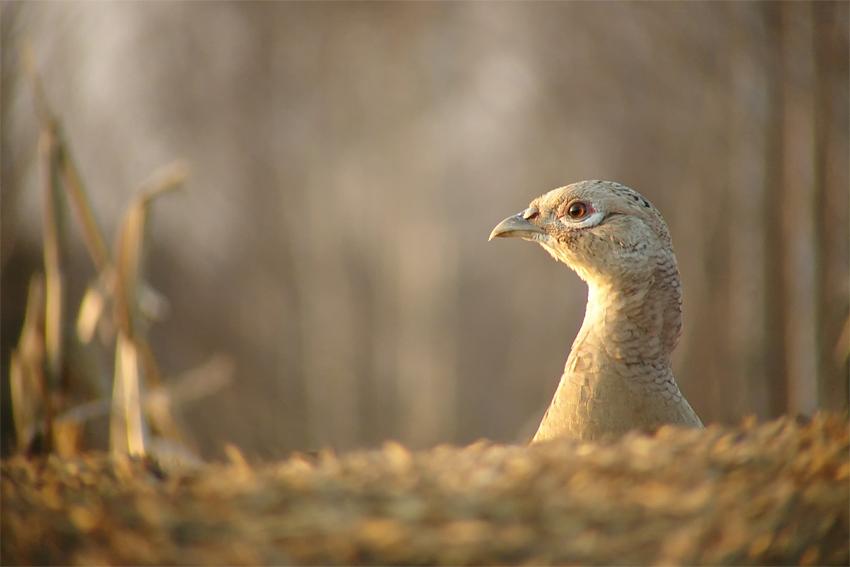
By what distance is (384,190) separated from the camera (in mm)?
11594

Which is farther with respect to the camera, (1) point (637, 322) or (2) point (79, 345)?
(2) point (79, 345)

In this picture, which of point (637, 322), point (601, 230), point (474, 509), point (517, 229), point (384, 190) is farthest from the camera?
point (384, 190)

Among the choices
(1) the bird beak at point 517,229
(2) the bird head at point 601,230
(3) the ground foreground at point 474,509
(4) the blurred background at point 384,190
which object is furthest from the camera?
(4) the blurred background at point 384,190

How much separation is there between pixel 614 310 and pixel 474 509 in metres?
1.25

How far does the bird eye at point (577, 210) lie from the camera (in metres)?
2.06

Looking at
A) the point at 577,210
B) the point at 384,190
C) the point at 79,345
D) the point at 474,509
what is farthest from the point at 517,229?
the point at 384,190

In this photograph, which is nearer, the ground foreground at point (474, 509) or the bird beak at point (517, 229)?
the ground foreground at point (474, 509)

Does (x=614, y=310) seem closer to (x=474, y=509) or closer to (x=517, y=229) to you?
(x=517, y=229)

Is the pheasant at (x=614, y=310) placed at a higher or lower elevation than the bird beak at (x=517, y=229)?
lower

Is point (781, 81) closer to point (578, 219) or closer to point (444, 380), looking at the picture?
point (578, 219)

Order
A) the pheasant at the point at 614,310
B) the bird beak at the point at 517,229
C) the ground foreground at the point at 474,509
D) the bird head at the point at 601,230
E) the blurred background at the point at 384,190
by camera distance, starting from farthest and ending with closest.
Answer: the blurred background at the point at 384,190, the bird beak at the point at 517,229, the bird head at the point at 601,230, the pheasant at the point at 614,310, the ground foreground at the point at 474,509

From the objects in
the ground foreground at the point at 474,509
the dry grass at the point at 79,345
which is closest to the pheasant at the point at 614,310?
the ground foreground at the point at 474,509

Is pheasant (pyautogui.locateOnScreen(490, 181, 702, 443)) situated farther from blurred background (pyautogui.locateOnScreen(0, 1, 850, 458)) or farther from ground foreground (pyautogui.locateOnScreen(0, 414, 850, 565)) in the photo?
blurred background (pyautogui.locateOnScreen(0, 1, 850, 458))

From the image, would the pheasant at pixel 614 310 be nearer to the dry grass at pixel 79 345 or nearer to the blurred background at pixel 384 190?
the dry grass at pixel 79 345
